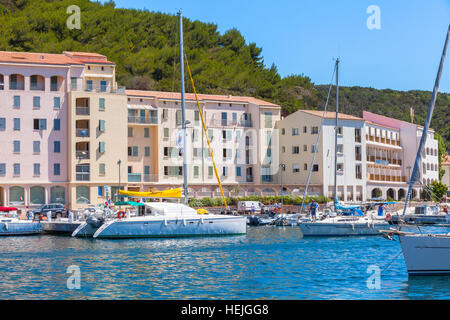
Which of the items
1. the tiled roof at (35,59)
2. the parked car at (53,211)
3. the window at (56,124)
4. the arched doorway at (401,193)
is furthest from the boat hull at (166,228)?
the arched doorway at (401,193)

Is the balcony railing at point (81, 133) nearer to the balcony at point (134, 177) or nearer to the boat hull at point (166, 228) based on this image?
the balcony at point (134, 177)

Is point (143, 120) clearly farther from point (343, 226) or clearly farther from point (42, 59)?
point (343, 226)

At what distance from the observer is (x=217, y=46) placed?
354 ft

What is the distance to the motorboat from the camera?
43.8 metres

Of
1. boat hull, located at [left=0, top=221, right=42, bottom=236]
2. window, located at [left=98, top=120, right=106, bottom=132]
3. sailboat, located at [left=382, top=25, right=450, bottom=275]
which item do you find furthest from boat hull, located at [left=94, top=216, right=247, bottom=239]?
window, located at [left=98, top=120, right=106, bottom=132]

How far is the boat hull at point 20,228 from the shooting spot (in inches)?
1942

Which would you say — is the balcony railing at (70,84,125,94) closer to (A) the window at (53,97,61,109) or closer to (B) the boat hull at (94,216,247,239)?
(A) the window at (53,97,61,109)

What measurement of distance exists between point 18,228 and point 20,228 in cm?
15

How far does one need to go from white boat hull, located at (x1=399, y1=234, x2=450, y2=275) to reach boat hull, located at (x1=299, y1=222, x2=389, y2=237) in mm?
22355

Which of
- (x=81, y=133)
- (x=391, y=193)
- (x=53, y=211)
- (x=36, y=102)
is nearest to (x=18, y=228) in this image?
(x=53, y=211)

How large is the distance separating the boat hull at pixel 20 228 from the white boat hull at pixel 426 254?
112ft

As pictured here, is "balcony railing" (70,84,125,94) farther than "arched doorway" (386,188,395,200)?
No

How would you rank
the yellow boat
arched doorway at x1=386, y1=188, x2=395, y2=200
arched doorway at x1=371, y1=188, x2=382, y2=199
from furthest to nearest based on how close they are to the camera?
arched doorway at x1=386, y1=188, x2=395, y2=200
arched doorway at x1=371, y1=188, x2=382, y2=199
the yellow boat
